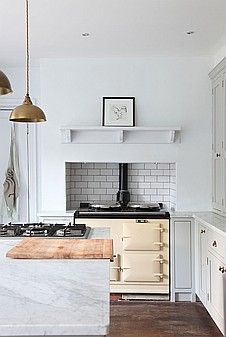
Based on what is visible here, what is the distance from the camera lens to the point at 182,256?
500 centimetres

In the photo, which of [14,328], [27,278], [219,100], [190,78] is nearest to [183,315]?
[219,100]

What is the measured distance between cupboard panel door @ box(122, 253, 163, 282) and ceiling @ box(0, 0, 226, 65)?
6.87ft

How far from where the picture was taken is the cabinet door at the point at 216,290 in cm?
371

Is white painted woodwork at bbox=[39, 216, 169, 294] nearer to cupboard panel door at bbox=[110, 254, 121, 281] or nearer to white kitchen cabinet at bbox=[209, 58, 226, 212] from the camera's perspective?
cupboard panel door at bbox=[110, 254, 121, 281]

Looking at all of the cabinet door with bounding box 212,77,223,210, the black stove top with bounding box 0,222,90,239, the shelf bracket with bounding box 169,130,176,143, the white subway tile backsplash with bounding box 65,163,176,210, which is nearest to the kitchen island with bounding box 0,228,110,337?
the black stove top with bounding box 0,222,90,239

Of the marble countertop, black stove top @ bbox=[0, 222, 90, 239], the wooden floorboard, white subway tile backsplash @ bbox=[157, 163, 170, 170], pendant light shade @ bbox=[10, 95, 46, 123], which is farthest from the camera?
white subway tile backsplash @ bbox=[157, 163, 170, 170]

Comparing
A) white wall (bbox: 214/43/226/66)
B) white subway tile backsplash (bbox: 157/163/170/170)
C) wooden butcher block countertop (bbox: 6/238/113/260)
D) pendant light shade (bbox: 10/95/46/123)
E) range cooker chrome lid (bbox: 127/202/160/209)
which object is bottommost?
wooden butcher block countertop (bbox: 6/238/113/260)

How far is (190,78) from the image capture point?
5215 mm

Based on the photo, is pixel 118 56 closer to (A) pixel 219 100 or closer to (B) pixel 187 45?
(B) pixel 187 45

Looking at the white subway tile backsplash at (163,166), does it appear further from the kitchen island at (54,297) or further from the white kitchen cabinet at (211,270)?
the kitchen island at (54,297)

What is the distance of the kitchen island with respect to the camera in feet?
4.58

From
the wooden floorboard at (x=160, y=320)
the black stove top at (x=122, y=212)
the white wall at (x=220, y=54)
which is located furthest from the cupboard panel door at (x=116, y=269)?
the white wall at (x=220, y=54)

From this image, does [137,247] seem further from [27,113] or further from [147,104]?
[27,113]

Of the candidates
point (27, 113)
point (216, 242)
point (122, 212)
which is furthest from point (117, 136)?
point (27, 113)
